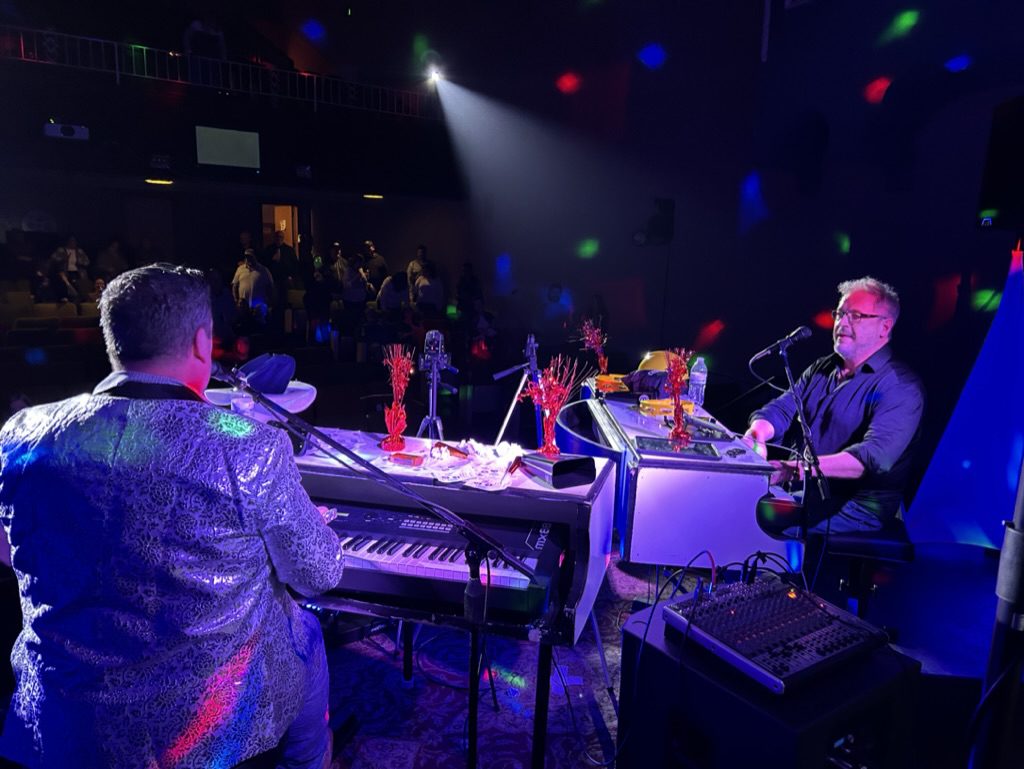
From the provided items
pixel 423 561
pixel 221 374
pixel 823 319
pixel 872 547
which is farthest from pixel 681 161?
pixel 221 374

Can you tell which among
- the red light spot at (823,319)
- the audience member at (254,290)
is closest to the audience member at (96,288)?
the audience member at (254,290)

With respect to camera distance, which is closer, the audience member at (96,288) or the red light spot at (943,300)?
the red light spot at (943,300)

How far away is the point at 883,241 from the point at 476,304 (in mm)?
4825

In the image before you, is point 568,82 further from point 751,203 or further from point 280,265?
point 280,265

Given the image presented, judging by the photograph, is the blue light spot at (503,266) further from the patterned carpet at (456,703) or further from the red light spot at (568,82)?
the patterned carpet at (456,703)

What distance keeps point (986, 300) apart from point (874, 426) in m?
2.03

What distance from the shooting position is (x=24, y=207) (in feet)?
36.7

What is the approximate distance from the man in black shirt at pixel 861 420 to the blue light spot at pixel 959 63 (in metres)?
2.24

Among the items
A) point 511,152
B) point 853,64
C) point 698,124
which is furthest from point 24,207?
point 853,64

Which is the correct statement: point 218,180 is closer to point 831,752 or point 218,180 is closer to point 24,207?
point 24,207

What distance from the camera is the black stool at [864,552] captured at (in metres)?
2.26

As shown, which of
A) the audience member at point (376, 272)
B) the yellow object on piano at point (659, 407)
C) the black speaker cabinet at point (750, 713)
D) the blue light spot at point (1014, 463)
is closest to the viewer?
the black speaker cabinet at point (750, 713)

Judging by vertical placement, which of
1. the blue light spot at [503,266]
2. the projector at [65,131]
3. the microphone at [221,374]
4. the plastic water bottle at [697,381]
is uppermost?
the projector at [65,131]

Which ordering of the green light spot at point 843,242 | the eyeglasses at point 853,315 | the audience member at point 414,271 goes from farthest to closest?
1. the audience member at point 414,271
2. the green light spot at point 843,242
3. the eyeglasses at point 853,315
